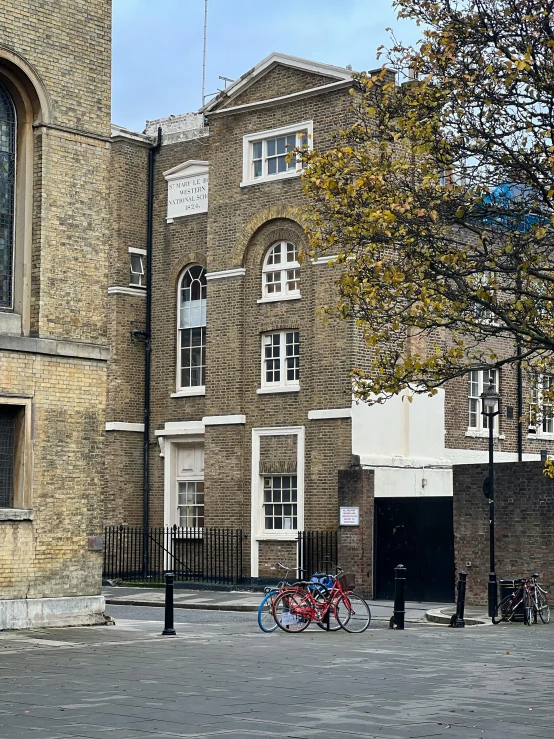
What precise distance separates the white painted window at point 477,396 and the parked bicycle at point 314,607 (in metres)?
14.9

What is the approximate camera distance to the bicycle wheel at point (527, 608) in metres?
21.6

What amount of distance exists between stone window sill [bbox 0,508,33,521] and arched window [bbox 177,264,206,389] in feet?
52.4

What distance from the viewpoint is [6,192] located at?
759 inches

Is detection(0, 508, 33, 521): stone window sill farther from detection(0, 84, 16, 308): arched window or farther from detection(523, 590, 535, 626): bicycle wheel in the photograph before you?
detection(523, 590, 535, 626): bicycle wheel

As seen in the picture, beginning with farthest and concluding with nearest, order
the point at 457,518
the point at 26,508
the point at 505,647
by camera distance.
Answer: the point at 457,518 → the point at 26,508 → the point at 505,647

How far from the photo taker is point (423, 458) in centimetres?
3147

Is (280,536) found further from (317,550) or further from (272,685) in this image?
(272,685)

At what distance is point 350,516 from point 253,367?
18.4ft

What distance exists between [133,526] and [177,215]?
913 cm

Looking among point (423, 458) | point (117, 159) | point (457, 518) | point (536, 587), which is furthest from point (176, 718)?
point (117, 159)

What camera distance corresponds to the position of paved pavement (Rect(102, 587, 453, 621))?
2533 centimetres

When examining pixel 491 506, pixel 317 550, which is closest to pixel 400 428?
pixel 317 550

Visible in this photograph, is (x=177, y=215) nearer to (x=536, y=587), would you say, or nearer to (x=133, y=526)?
(x=133, y=526)

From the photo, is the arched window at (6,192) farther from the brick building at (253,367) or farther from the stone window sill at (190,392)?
the stone window sill at (190,392)
